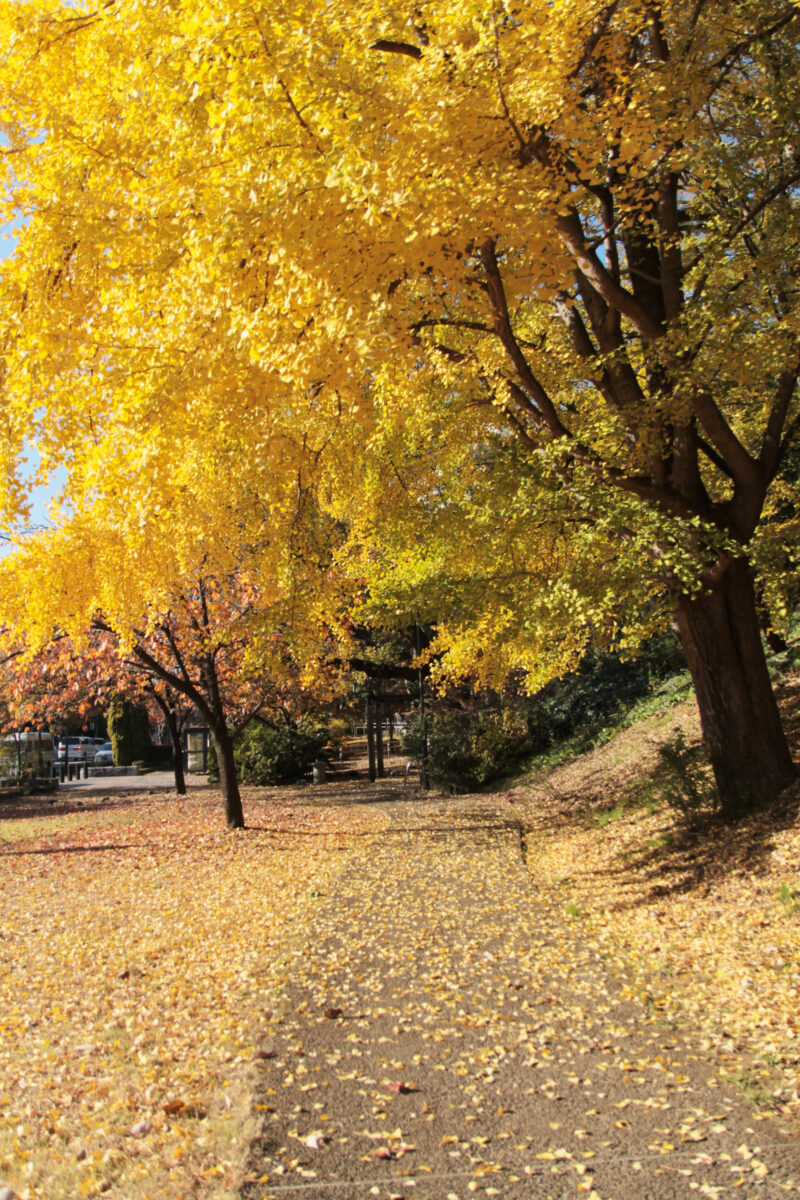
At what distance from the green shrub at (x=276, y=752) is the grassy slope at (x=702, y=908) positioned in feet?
39.3

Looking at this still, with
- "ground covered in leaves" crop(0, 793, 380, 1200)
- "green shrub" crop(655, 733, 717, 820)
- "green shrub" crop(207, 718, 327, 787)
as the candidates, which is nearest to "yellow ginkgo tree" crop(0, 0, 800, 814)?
"green shrub" crop(655, 733, 717, 820)

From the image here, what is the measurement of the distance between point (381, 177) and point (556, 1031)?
473 cm

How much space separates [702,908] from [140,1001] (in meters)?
4.30

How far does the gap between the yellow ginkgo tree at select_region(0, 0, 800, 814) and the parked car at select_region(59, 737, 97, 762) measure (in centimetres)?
3125

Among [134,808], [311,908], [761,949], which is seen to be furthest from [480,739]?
[761,949]

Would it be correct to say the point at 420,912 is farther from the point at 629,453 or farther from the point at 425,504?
the point at 425,504

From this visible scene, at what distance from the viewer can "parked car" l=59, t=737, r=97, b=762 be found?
124 feet

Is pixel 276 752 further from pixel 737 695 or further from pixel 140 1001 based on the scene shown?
pixel 140 1001

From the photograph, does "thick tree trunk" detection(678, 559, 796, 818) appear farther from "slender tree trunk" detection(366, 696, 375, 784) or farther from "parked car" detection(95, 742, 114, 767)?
"parked car" detection(95, 742, 114, 767)

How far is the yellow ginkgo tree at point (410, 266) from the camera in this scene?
180 inches

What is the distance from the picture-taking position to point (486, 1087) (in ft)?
13.0

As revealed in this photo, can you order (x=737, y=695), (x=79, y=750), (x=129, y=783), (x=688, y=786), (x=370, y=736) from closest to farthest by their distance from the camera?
(x=737, y=695), (x=688, y=786), (x=370, y=736), (x=129, y=783), (x=79, y=750)

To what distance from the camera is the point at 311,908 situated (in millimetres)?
7766

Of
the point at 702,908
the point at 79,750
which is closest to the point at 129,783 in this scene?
the point at 79,750
